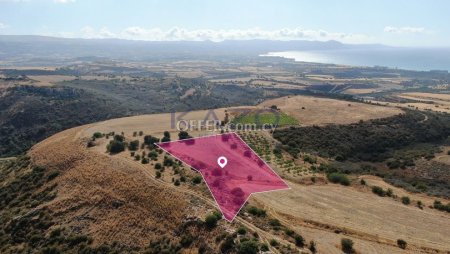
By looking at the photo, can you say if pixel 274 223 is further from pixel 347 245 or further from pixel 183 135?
pixel 183 135

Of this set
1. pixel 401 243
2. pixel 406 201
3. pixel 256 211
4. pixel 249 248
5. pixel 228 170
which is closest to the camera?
pixel 249 248

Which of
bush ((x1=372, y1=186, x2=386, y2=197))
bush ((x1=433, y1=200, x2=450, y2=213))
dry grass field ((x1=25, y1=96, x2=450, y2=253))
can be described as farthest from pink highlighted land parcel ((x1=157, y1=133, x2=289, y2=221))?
bush ((x1=433, y1=200, x2=450, y2=213))

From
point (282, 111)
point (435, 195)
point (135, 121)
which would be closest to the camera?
point (435, 195)

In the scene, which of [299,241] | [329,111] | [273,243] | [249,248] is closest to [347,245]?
[299,241]

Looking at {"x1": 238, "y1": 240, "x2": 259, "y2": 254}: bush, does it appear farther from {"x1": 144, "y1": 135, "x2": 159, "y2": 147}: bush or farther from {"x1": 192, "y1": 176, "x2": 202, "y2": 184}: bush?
{"x1": 144, "y1": 135, "x2": 159, "y2": 147}: bush

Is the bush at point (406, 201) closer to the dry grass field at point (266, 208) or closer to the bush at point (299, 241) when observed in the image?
the dry grass field at point (266, 208)

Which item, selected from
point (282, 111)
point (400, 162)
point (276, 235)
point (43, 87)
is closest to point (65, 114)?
point (43, 87)

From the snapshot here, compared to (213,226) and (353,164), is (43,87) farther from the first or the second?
(213,226)

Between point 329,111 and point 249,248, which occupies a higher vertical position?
point 329,111
